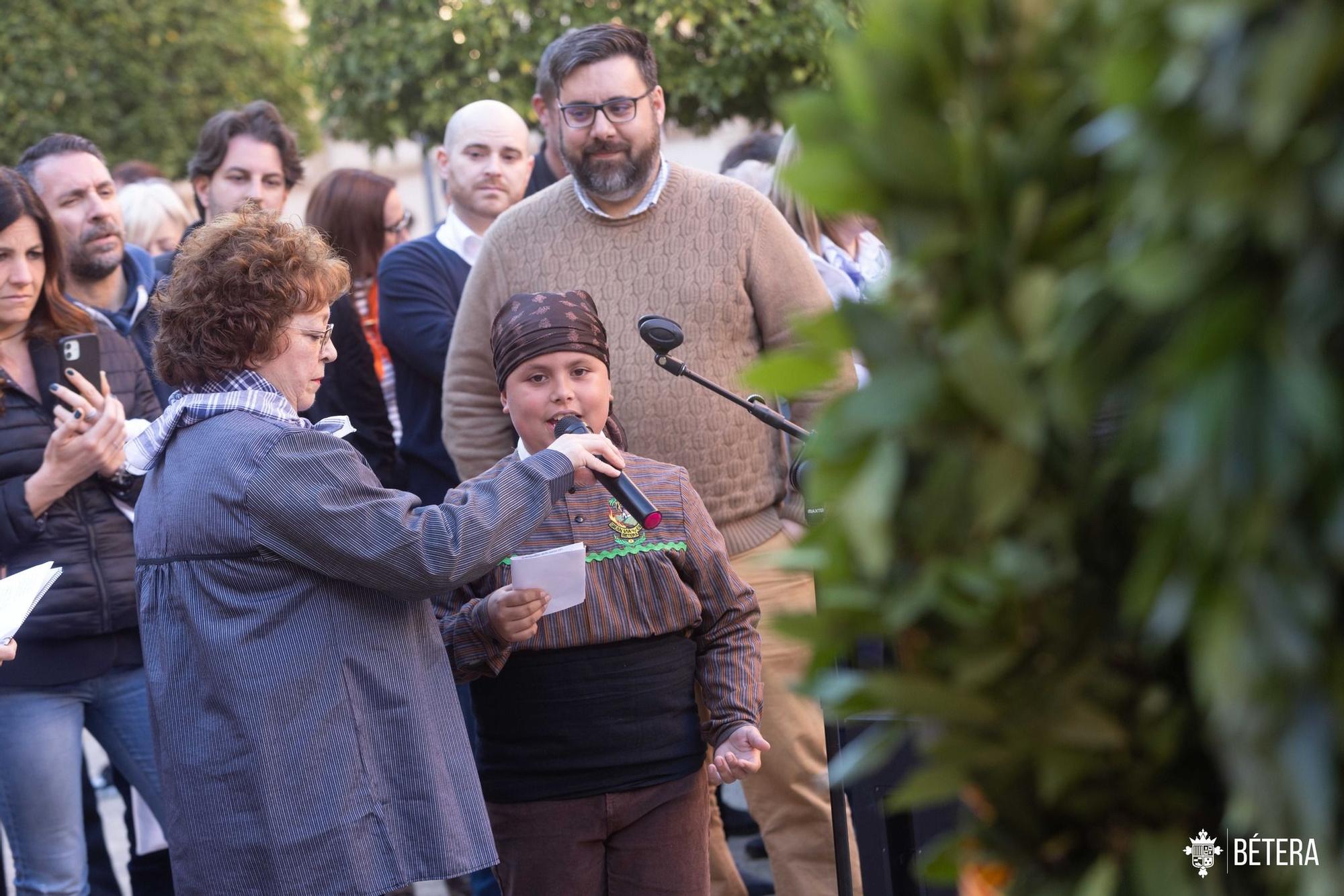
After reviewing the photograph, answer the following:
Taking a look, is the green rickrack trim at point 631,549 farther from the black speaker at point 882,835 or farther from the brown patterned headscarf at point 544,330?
the black speaker at point 882,835

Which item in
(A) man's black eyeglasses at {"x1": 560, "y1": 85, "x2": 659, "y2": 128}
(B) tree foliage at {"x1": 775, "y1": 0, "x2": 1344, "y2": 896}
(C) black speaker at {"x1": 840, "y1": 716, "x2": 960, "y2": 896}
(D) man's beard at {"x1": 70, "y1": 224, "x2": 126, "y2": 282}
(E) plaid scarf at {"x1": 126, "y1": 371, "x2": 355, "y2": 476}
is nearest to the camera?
(B) tree foliage at {"x1": 775, "y1": 0, "x2": 1344, "y2": 896}

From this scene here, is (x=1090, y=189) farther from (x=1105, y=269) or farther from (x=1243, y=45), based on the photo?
(x=1243, y=45)

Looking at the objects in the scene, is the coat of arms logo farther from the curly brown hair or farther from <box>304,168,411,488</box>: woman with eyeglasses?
<box>304,168,411,488</box>: woman with eyeglasses

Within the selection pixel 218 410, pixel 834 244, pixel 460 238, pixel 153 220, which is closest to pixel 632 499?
pixel 218 410

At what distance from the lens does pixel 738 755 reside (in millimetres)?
3250

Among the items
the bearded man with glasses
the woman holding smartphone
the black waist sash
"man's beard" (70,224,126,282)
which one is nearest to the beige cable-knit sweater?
the bearded man with glasses

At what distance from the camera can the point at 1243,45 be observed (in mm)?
1043

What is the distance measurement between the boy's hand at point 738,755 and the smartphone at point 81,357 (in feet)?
6.53

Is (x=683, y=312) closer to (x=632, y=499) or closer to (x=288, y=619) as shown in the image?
(x=632, y=499)

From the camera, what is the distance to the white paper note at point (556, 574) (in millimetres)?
3072

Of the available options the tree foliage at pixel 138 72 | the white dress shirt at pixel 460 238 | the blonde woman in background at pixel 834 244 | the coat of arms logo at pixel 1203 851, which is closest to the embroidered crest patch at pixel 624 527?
the white dress shirt at pixel 460 238

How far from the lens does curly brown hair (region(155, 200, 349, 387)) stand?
3.07 metres

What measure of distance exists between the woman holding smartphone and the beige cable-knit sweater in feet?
3.15

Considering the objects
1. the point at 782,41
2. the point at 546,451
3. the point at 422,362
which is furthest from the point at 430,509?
the point at 782,41
